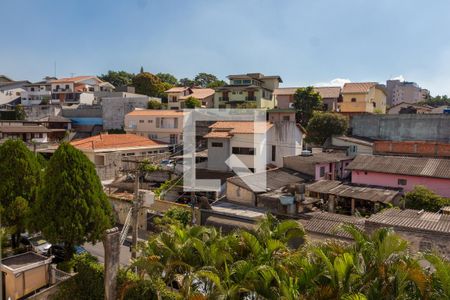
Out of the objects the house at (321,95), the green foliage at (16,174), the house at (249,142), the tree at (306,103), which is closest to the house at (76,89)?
the house at (321,95)

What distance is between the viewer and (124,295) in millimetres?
10406

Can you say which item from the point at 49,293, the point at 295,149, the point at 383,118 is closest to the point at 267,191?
the point at 295,149

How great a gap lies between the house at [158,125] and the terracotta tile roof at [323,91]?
1737 centimetres

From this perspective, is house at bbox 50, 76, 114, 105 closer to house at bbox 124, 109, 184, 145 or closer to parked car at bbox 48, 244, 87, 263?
house at bbox 124, 109, 184, 145

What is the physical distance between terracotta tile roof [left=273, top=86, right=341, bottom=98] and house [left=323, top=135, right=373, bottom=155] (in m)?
13.9

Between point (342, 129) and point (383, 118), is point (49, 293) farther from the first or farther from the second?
point (383, 118)

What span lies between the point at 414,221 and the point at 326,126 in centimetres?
2519

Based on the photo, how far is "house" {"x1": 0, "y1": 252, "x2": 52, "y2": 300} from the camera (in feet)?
43.3

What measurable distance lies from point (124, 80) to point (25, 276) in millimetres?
75023

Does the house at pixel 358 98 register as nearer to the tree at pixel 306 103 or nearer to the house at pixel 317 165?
the tree at pixel 306 103

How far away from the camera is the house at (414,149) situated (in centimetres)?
3120

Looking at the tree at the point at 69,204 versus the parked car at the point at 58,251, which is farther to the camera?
the parked car at the point at 58,251

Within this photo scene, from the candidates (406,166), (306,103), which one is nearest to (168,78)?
(306,103)

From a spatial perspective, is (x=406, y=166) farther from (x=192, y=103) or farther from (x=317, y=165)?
(x=192, y=103)
